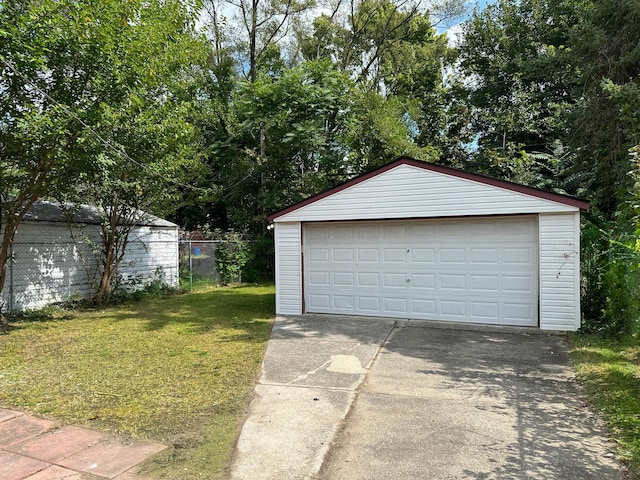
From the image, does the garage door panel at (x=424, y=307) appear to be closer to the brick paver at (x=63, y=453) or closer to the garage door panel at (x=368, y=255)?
the garage door panel at (x=368, y=255)

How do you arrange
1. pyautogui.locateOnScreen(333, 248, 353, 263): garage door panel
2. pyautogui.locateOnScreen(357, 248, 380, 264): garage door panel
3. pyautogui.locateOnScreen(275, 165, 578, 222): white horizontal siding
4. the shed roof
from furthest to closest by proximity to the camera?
the shed roof < pyautogui.locateOnScreen(333, 248, 353, 263): garage door panel < pyautogui.locateOnScreen(357, 248, 380, 264): garage door panel < pyautogui.locateOnScreen(275, 165, 578, 222): white horizontal siding

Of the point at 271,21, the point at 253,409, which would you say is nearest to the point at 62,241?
the point at 253,409

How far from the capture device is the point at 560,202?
25.1ft

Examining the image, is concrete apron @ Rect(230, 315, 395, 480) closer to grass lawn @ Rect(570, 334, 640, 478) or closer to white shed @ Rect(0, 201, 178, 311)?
grass lawn @ Rect(570, 334, 640, 478)

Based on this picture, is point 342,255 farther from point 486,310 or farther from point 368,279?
point 486,310

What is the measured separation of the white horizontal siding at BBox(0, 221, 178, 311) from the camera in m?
10.5

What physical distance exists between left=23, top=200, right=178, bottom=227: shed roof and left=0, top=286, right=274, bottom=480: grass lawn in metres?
2.45

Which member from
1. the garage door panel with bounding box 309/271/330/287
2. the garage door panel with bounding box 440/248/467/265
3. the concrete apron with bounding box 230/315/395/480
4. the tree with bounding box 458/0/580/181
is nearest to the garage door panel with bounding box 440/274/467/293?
the garage door panel with bounding box 440/248/467/265

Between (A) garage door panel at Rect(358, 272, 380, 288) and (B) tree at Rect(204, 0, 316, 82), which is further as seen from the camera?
(B) tree at Rect(204, 0, 316, 82)

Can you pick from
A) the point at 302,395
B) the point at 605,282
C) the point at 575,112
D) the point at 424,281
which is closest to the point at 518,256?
the point at 605,282

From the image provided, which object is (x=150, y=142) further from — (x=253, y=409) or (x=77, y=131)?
(x=253, y=409)

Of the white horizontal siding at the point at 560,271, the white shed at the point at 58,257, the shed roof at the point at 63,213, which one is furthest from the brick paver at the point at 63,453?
the shed roof at the point at 63,213

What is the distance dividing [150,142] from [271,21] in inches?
671

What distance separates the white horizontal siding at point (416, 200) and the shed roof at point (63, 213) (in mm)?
5636
